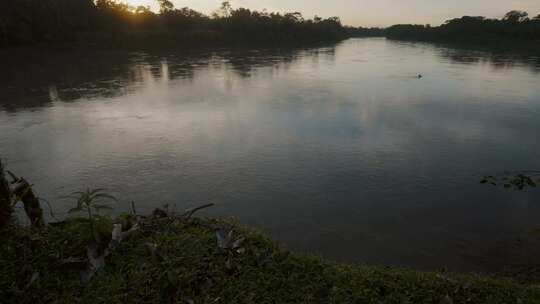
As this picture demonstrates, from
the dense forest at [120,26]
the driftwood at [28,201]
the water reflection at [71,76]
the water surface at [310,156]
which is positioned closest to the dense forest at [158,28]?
the dense forest at [120,26]

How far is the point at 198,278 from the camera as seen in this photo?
3951mm

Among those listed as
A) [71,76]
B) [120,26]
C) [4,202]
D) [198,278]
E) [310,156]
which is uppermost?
[120,26]

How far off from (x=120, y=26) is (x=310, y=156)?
59117 mm

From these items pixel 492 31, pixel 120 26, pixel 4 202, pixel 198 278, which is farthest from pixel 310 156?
pixel 492 31

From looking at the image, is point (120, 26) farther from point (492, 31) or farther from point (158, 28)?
point (492, 31)

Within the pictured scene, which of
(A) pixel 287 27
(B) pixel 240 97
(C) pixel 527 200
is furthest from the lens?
(A) pixel 287 27

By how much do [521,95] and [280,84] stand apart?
14.5m

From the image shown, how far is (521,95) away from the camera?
68.5 feet

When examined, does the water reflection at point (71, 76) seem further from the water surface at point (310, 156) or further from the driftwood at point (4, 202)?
the driftwood at point (4, 202)

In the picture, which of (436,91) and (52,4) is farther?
(52,4)

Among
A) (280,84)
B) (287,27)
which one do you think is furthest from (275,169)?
(287,27)

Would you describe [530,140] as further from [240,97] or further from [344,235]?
[240,97]

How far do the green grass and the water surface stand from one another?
244cm

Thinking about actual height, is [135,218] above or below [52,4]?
below
